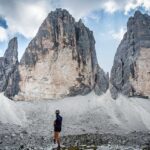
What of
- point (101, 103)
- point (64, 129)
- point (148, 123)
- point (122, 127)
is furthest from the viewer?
point (101, 103)

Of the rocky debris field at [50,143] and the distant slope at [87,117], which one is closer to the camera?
the rocky debris field at [50,143]

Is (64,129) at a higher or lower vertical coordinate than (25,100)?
lower

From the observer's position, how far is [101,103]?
650ft

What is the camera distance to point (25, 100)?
199 meters

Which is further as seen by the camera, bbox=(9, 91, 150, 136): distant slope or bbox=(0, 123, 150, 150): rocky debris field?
bbox=(9, 91, 150, 136): distant slope

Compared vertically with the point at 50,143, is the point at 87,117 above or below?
above

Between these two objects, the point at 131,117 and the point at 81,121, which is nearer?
the point at 81,121

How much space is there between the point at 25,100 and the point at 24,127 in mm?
41636

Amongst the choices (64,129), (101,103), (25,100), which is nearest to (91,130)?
(64,129)

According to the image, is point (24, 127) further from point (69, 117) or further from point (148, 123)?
point (148, 123)

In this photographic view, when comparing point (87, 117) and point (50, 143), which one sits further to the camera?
point (87, 117)

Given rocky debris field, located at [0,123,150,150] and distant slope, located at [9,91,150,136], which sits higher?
distant slope, located at [9,91,150,136]

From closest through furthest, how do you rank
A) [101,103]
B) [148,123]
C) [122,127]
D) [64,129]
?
[64,129] < [122,127] < [148,123] < [101,103]

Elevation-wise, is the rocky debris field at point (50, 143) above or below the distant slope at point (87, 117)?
below
